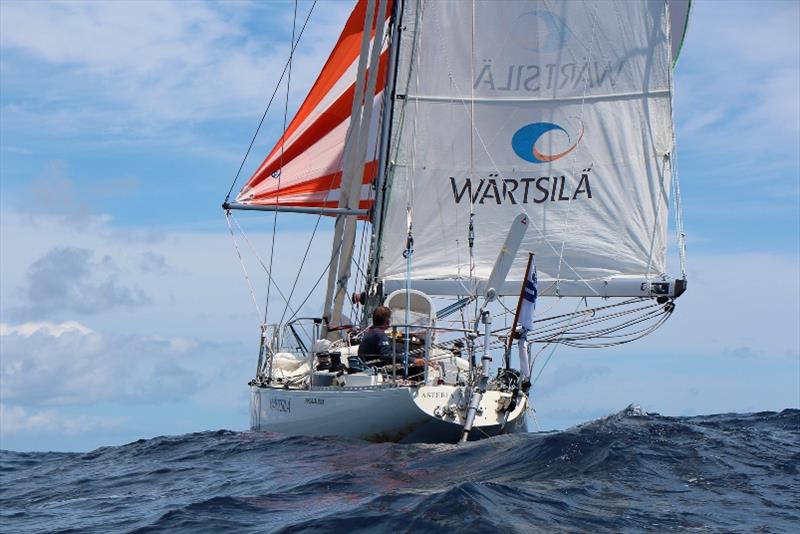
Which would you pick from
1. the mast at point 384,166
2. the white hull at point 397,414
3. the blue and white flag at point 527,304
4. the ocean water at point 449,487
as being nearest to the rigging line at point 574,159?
Result: the mast at point 384,166

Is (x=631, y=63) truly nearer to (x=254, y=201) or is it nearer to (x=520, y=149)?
(x=520, y=149)

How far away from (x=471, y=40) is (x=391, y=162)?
2351 mm

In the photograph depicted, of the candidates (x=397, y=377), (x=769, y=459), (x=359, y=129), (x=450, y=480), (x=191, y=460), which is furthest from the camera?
(x=359, y=129)

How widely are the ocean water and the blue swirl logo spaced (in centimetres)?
548

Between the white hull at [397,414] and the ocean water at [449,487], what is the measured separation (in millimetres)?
256

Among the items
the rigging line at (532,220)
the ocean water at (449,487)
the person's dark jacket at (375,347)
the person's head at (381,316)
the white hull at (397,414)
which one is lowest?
the ocean water at (449,487)

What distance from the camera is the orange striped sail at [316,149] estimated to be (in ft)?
65.6

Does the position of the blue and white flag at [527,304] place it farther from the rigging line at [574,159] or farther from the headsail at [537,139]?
the rigging line at [574,159]

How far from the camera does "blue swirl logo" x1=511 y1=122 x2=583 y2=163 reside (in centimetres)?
1866

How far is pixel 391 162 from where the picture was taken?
59.6ft

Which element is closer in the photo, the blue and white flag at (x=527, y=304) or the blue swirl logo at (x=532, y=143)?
the blue and white flag at (x=527, y=304)

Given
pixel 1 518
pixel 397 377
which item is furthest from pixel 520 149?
pixel 1 518

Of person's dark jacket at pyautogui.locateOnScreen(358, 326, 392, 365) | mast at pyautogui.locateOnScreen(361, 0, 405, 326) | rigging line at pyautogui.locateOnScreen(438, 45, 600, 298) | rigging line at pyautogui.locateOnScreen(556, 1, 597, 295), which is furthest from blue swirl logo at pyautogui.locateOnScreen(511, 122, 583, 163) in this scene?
person's dark jacket at pyautogui.locateOnScreen(358, 326, 392, 365)

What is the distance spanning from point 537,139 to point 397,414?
7240mm
